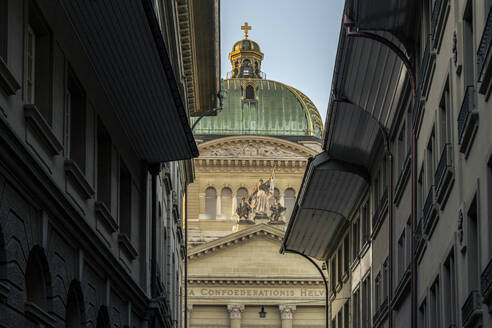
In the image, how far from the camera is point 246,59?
468 feet

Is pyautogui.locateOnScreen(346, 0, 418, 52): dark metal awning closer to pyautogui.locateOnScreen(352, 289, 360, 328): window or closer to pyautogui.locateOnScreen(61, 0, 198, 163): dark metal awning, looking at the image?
pyautogui.locateOnScreen(61, 0, 198, 163): dark metal awning

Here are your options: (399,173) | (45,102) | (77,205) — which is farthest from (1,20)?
(399,173)

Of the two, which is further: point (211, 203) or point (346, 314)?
point (211, 203)

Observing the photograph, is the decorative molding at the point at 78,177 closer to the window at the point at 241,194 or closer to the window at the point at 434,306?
the window at the point at 434,306

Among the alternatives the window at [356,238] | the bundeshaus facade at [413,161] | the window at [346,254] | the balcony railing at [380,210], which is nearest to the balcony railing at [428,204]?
the bundeshaus facade at [413,161]

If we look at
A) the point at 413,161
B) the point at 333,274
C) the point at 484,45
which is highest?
the point at 333,274

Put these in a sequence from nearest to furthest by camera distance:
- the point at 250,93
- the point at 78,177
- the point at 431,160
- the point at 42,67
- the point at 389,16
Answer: the point at 42,67, the point at 78,177, the point at 431,160, the point at 389,16, the point at 250,93

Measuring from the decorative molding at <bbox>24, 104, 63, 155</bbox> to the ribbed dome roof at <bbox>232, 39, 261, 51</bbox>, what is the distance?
125657 millimetres

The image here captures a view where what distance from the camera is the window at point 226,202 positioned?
121600 millimetres

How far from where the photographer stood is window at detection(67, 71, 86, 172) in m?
21.7

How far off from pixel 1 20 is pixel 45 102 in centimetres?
319

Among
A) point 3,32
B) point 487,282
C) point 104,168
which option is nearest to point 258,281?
point 104,168

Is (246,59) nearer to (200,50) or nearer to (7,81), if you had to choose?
(200,50)

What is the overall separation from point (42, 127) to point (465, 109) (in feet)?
19.1
